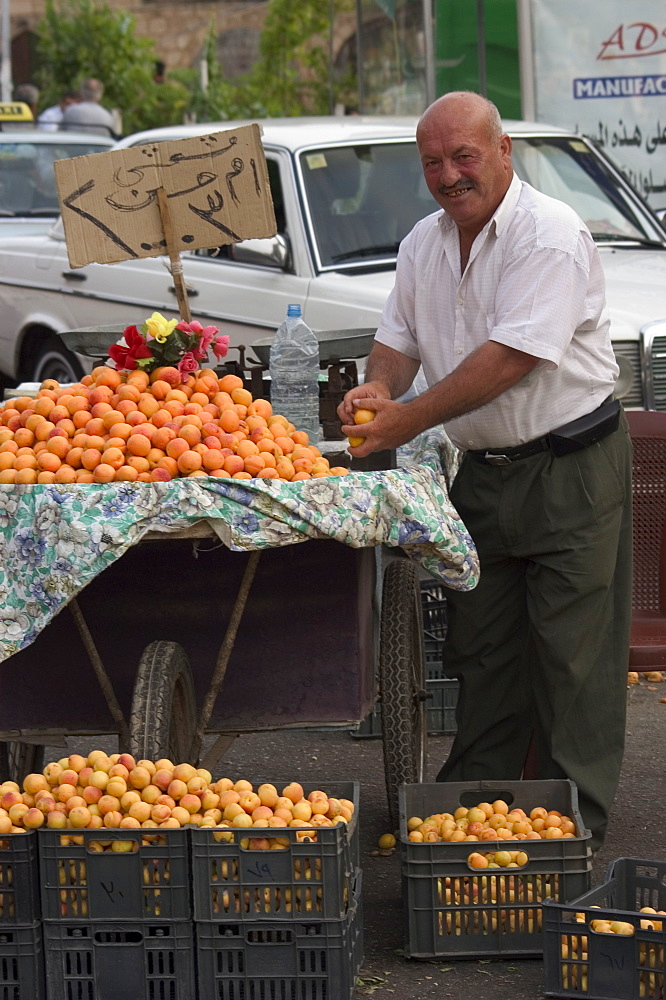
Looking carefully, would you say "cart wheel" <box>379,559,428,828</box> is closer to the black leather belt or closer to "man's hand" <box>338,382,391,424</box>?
the black leather belt

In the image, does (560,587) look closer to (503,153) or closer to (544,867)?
(544,867)

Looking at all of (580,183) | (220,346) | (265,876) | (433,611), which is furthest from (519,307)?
(580,183)

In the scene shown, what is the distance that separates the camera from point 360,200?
8086mm

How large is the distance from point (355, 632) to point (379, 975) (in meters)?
0.91

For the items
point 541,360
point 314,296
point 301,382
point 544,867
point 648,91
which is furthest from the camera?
point 648,91

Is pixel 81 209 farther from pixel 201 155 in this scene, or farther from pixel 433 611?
pixel 433 611

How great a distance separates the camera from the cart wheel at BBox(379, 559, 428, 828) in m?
4.59

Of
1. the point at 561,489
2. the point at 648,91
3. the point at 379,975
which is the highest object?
the point at 648,91

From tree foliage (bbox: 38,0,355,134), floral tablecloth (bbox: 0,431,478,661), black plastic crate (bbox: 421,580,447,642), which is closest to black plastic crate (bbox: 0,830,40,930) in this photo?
floral tablecloth (bbox: 0,431,478,661)

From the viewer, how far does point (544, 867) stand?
3785mm

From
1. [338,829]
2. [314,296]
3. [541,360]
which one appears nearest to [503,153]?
[541,360]

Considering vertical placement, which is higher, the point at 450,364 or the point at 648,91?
the point at 648,91

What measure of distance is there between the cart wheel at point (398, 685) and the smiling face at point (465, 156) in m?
1.19

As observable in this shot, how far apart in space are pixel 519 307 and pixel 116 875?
1.75 m
